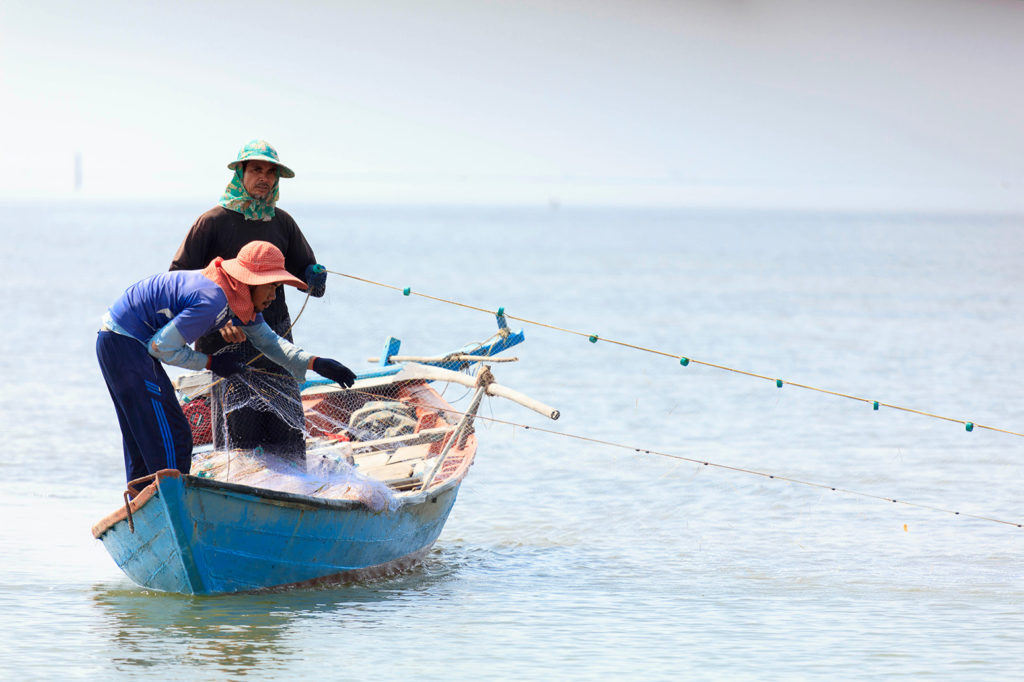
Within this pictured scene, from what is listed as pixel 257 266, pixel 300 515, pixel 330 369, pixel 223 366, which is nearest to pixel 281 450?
pixel 300 515

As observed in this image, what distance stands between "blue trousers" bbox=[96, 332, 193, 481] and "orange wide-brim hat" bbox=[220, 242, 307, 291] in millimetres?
634

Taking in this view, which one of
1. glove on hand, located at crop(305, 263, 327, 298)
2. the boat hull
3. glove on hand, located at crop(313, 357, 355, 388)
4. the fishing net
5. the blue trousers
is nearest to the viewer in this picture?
the blue trousers

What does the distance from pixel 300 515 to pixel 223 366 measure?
94 cm

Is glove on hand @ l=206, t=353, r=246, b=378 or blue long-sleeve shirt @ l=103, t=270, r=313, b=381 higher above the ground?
blue long-sleeve shirt @ l=103, t=270, r=313, b=381

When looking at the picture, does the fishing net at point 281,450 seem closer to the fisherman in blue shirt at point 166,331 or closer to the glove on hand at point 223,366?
the glove on hand at point 223,366

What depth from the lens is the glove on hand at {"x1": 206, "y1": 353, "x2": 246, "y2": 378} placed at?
8.06 m

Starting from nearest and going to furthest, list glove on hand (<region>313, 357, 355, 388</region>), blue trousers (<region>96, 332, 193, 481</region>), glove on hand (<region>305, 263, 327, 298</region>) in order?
blue trousers (<region>96, 332, 193, 481</region>) < glove on hand (<region>313, 357, 355, 388</region>) < glove on hand (<region>305, 263, 327, 298</region>)

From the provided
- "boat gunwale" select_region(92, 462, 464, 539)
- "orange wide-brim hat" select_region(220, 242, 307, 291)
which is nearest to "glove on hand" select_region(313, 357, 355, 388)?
"orange wide-brim hat" select_region(220, 242, 307, 291)

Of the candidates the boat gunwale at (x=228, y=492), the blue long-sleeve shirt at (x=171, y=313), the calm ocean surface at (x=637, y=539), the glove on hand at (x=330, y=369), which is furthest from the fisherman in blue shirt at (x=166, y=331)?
the calm ocean surface at (x=637, y=539)

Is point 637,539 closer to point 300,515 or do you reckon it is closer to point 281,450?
point 281,450

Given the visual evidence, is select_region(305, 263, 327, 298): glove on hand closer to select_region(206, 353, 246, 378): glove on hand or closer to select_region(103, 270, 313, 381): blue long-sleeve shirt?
select_region(206, 353, 246, 378): glove on hand

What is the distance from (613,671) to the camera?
7.62 metres

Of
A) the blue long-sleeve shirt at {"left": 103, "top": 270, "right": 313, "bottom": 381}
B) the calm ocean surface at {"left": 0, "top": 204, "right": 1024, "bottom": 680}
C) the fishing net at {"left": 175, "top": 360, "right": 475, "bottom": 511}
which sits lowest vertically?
the calm ocean surface at {"left": 0, "top": 204, "right": 1024, "bottom": 680}

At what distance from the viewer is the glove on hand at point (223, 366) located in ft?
26.5
